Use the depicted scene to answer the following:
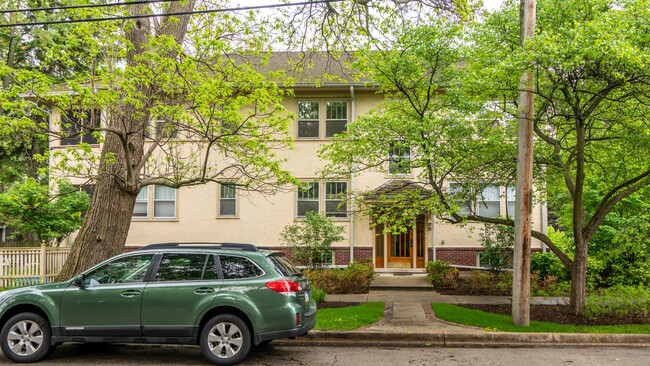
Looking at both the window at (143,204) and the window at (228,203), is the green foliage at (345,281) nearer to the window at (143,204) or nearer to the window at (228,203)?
the window at (228,203)

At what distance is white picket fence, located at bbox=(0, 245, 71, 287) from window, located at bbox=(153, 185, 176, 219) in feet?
13.1

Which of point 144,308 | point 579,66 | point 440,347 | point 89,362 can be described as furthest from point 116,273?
point 579,66

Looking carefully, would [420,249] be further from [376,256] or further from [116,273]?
[116,273]

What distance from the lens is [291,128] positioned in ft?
58.5

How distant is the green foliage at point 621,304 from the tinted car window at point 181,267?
773 centimetres

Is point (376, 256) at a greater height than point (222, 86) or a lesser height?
lesser

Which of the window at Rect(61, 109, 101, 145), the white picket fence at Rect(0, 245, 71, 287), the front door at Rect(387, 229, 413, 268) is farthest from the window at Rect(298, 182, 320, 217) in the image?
the window at Rect(61, 109, 101, 145)

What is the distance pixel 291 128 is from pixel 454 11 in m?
8.73

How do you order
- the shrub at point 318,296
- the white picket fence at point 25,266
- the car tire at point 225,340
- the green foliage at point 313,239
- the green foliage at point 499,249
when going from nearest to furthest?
the car tire at point 225,340 → the shrub at point 318,296 → the white picket fence at point 25,266 → the green foliage at point 499,249 → the green foliage at point 313,239

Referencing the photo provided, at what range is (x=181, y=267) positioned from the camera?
22.3ft

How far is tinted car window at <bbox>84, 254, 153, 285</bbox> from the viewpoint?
6816 mm

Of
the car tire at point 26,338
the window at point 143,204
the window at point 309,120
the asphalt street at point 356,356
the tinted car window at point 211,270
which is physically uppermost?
the window at point 309,120

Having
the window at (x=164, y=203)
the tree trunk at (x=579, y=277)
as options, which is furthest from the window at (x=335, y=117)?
the tree trunk at (x=579, y=277)

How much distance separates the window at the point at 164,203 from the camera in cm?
1792
